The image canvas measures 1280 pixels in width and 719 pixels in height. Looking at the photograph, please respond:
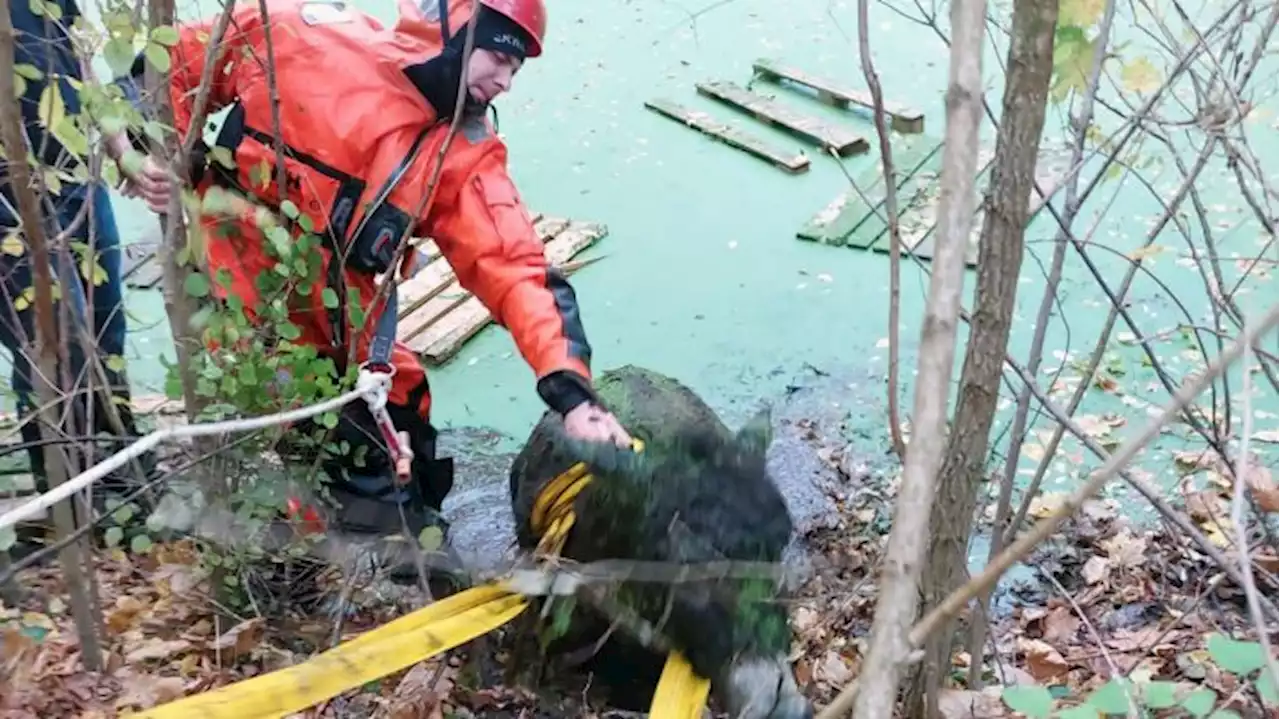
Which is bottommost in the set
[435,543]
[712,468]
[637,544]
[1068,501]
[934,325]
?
[435,543]

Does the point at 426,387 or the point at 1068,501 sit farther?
the point at 426,387

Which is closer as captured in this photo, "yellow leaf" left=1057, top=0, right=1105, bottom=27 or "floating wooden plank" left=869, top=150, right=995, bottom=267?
"yellow leaf" left=1057, top=0, right=1105, bottom=27

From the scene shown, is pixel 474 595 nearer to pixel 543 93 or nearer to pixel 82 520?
pixel 82 520

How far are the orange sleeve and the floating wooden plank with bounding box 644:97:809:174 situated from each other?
9.65 ft

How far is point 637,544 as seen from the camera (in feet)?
7.52

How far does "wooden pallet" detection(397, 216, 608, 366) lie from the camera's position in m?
4.51

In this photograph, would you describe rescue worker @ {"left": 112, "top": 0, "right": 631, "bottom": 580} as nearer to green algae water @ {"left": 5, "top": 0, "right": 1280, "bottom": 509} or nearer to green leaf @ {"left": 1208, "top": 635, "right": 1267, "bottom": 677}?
green algae water @ {"left": 5, "top": 0, "right": 1280, "bottom": 509}

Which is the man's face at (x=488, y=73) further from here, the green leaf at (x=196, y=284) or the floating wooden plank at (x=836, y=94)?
the floating wooden plank at (x=836, y=94)

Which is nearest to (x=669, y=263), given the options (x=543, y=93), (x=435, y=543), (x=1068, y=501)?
(x=543, y=93)

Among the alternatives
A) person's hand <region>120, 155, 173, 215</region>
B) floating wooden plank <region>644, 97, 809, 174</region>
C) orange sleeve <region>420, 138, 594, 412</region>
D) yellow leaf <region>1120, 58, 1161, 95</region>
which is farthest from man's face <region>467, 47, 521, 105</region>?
floating wooden plank <region>644, 97, 809, 174</region>

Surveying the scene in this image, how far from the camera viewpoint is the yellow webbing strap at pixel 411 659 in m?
1.71

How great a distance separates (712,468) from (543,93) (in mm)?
4311

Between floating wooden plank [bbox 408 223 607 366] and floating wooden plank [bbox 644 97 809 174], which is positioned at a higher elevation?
floating wooden plank [bbox 644 97 809 174]

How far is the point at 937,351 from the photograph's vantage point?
3.04 feet
